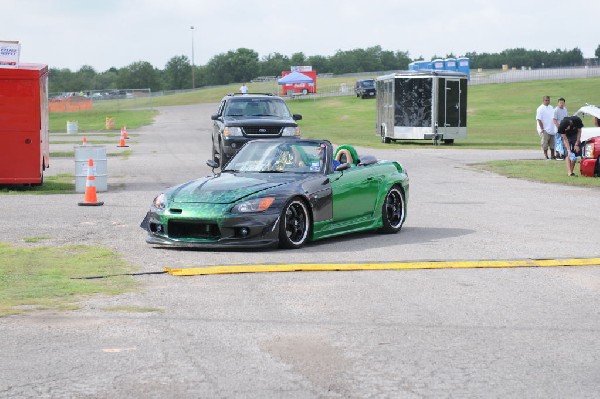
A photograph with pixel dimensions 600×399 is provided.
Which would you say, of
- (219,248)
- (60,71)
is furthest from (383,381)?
(60,71)

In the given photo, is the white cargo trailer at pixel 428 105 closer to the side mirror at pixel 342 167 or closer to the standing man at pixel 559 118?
the standing man at pixel 559 118

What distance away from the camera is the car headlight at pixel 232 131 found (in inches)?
1077

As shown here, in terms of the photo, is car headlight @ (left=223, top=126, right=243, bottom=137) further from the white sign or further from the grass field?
the grass field

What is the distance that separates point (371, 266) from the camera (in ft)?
37.4

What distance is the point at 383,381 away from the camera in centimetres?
642

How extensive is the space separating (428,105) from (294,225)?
2888 cm

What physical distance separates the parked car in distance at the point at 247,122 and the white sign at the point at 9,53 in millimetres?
6369

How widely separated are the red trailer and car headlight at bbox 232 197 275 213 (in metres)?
10.5

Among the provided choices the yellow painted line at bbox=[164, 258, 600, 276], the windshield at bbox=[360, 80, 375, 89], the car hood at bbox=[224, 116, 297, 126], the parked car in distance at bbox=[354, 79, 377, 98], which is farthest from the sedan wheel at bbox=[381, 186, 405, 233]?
the windshield at bbox=[360, 80, 375, 89]

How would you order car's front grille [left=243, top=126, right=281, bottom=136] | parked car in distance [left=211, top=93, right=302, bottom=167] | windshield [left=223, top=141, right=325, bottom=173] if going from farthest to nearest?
car's front grille [left=243, top=126, right=281, bottom=136] < parked car in distance [left=211, top=93, right=302, bottom=167] < windshield [left=223, top=141, right=325, bottom=173]

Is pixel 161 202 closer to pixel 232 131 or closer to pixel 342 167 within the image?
pixel 342 167

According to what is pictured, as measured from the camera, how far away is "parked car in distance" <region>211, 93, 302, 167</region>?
27344 millimetres

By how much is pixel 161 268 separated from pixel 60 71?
613 feet

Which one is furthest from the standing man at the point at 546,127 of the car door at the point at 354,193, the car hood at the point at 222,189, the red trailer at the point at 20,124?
the car hood at the point at 222,189
